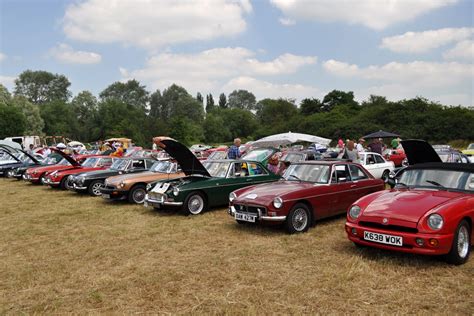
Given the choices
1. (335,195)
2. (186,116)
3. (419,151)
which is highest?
(186,116)

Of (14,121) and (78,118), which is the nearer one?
(14,121)

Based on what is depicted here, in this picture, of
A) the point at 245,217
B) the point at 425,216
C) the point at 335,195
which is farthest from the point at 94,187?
the point at 425,216

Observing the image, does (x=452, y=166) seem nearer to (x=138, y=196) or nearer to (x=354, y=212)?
(x=354, y=212)

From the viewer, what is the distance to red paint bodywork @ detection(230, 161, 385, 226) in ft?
23.9

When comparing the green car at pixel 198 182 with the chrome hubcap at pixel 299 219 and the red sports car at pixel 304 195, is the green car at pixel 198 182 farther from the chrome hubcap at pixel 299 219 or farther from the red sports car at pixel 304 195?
the chrome hubcap at pixel 299 219

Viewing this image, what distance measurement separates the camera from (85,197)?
43.6 ft

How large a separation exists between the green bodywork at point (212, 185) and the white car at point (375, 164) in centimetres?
616

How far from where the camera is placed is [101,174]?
1377 centimetres

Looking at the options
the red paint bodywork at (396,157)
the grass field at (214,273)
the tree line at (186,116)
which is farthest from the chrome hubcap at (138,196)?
the tree line at (186,116)

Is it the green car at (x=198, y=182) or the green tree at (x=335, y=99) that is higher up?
the green tree at (x=335, y=99)

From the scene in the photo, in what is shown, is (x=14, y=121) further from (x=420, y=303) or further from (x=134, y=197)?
(x=420, y=303)

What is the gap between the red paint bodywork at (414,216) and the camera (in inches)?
204

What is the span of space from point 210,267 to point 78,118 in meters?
91.2

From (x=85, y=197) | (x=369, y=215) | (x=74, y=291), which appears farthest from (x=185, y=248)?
(x=85, y=197)
